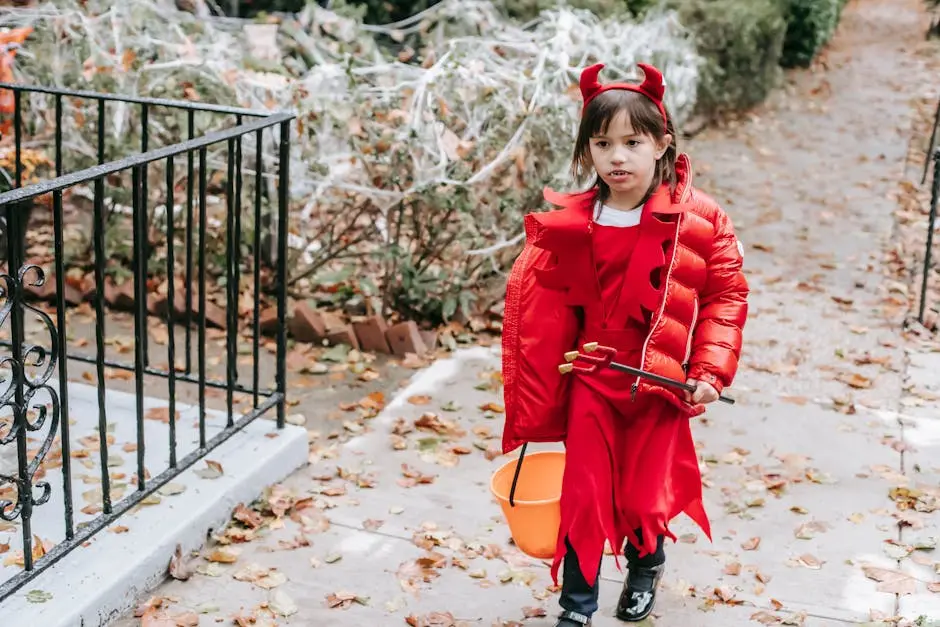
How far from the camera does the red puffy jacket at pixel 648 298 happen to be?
2.97 metres

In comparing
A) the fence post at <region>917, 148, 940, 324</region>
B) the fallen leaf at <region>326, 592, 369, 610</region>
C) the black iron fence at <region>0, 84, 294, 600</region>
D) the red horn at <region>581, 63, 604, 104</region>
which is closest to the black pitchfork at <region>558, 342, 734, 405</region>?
the red horn at <region>581, 63, 604, 104</region>

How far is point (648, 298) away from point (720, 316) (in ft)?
0.73

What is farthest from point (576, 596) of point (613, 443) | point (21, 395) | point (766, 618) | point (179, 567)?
point (21, 395)

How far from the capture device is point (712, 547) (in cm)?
388

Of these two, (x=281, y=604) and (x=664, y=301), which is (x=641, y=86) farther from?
(x=281, y=604)

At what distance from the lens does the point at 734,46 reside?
10969 millimetres

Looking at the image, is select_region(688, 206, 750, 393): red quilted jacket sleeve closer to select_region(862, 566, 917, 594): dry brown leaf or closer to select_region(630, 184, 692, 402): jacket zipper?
select_region(630, 184, 692, 402): jacket zipper

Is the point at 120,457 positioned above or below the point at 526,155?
below

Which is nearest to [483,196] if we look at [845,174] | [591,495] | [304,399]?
[304,399]

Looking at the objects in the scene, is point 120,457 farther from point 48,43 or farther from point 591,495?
point 48,43

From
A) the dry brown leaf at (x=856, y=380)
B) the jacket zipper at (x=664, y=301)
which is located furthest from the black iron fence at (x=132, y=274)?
the dry brown leaf at (x=856, y=380)

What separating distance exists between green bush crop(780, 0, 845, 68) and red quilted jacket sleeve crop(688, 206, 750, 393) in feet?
35.3

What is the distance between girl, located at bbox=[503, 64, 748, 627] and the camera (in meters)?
2.94

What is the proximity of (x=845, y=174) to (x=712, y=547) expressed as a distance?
22.2 feet
